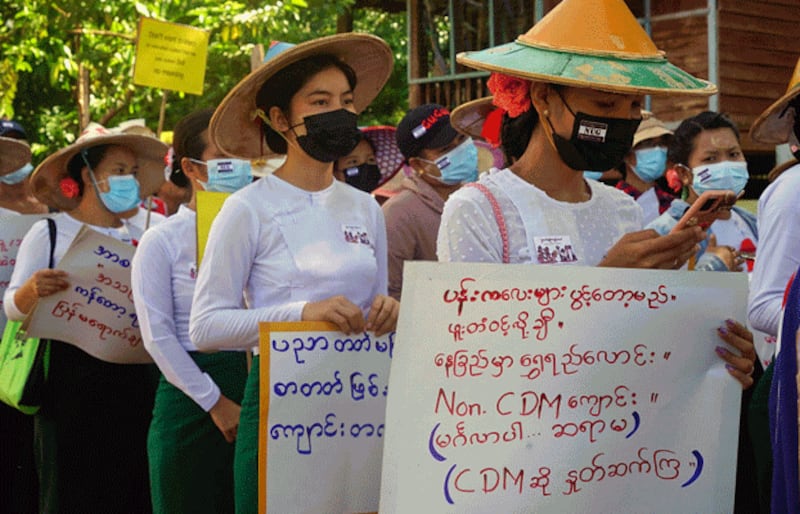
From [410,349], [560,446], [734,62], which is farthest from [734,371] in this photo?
[734,62]

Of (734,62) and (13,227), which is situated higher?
(734,62)

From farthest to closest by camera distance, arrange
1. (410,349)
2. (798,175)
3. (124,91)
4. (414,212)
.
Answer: (124,91) < (414,212) < (798,175) < (410,349)

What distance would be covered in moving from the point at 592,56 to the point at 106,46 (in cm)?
1334

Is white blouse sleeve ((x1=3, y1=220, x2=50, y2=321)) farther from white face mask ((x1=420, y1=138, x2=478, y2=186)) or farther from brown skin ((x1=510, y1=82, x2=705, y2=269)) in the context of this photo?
brown skin ((x1=510, y1=82, x2=705, y2=269))

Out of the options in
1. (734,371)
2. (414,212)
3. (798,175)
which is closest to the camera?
(734,371)

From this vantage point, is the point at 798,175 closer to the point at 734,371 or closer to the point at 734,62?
the point at 734,371

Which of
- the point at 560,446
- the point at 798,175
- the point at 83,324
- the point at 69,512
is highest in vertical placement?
the point at 798,175

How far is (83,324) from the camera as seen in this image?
567 cm

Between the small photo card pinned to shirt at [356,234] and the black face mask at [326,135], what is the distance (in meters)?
0.24

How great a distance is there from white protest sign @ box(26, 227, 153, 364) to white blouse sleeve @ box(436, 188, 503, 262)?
117 inches

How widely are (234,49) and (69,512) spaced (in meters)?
12.9

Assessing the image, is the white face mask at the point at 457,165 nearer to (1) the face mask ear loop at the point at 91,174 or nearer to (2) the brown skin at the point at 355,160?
(2) the brown skin at the point at 355,160

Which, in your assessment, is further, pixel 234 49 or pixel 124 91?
pixel 234 49

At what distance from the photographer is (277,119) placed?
4.09 m
